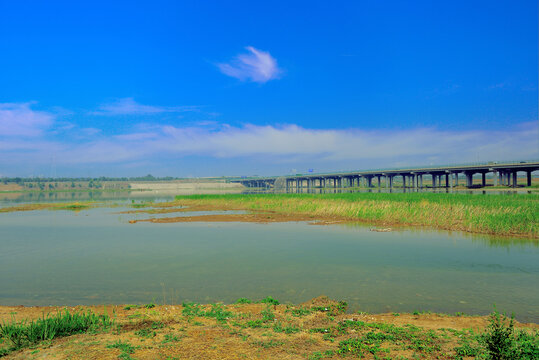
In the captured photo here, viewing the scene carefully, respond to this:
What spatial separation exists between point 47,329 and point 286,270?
8.36 m

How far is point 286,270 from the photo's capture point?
13656 mm

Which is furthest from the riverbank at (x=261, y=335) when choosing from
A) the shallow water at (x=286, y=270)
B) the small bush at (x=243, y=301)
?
the shallow water at (x=286, y=270)

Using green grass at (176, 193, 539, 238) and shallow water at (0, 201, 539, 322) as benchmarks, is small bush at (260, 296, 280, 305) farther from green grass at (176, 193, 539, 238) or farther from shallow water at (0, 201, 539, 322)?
green grass at (176, 193, 539, 238)

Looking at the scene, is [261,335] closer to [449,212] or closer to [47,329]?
[47,329]

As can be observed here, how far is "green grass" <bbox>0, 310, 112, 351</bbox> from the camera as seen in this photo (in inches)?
263

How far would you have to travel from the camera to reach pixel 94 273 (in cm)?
1360

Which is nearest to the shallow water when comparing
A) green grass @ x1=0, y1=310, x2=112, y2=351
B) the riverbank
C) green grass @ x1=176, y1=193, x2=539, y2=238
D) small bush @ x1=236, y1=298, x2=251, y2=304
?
small bush @ x1=236, y1=298, x2=251, y2=304

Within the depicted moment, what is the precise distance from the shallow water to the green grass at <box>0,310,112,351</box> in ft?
8.60

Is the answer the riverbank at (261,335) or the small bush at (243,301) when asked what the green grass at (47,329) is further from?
the small bush at (243,301)

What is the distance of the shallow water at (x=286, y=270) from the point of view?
10.4 m

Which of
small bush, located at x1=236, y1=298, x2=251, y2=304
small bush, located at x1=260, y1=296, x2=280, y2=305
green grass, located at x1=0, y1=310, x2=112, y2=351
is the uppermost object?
green grass, located at x1=0, y1=310, x2=112, y2=351

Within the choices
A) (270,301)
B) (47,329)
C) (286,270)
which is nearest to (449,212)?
(286,270)

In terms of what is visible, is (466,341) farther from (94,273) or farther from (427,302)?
(94,273)

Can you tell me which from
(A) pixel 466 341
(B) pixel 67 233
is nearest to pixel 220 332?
(A) pixel 466 341
